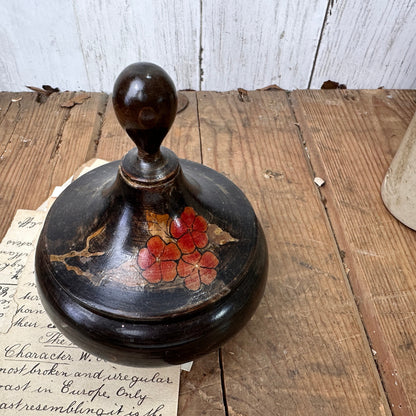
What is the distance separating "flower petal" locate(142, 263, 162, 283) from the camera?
1.81ft

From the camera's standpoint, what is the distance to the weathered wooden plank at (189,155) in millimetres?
633

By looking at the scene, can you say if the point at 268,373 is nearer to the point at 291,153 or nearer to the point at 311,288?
the point at 311,288

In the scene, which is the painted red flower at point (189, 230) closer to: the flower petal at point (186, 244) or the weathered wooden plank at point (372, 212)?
the flower petal at point (186, 244)

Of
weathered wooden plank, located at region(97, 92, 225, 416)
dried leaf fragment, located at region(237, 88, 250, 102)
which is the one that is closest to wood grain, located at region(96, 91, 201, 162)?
weathered wooden plank, located at region(97, 92, 225, 416)

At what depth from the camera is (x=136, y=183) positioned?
0.56 meters

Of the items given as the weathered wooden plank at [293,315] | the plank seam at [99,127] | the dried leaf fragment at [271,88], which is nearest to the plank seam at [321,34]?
the dried leaf fragment at [271,88]

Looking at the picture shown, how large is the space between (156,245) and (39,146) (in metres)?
0.60

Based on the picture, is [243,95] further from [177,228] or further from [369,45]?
[177,228]

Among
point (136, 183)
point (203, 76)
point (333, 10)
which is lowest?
point (203, 76)

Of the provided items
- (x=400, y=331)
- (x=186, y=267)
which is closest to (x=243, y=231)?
(x=186, y=267)

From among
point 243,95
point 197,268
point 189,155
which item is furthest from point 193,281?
point 243,95

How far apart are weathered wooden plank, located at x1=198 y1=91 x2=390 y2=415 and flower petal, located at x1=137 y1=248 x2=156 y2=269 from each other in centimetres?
23

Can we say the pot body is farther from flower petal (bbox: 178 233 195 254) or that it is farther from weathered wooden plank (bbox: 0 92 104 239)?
weathered wooden plank (bbox: 0 92 104 239)

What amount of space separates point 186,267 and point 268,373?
23cm
